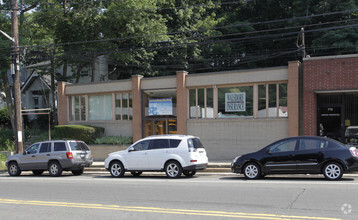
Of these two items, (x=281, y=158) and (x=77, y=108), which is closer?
(x=281, y=158)

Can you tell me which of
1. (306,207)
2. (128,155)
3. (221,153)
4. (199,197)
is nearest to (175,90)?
(221,153)

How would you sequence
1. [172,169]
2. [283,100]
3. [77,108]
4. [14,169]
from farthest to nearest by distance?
[77,108], [283,100], [14,169], [172,169]

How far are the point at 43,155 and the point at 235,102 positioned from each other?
10303mm

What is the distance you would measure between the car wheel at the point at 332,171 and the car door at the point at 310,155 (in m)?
0.25

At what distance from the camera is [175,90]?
21.6 meters

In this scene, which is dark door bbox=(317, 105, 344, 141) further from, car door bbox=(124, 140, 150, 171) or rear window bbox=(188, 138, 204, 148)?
car door bbox=(124, 140, 150, 171)

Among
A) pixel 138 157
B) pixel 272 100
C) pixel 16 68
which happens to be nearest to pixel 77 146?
pixel 138 157

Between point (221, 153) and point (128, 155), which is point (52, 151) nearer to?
point (128, 155)

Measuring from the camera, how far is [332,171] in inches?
469

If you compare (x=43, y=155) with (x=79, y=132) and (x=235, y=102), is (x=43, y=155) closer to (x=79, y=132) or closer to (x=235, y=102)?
(x=79, y=132)

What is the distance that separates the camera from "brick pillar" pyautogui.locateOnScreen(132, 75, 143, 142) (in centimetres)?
2208

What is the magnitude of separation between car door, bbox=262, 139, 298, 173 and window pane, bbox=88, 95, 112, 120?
43.6ft

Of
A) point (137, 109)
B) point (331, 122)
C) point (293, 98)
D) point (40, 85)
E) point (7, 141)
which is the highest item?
point (40, 85)

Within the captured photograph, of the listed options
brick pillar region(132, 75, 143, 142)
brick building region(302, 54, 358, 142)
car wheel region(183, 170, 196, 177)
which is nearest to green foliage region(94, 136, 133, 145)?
brick pillar region(132, 75, 143, 142)
